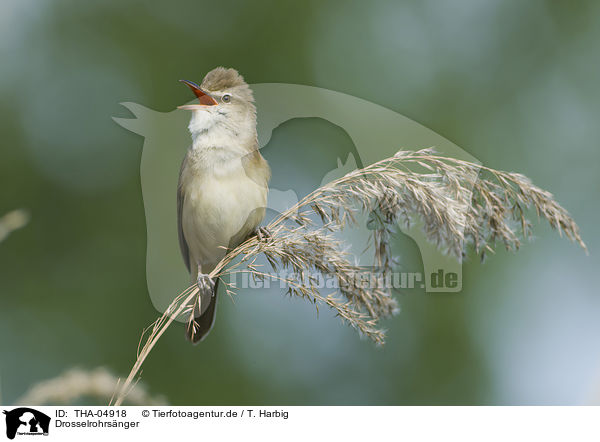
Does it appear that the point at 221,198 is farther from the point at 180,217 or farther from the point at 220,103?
the point at 220,103

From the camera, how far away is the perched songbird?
2.36 m

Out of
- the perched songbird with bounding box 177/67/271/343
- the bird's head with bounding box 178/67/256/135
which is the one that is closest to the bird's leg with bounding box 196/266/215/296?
the perched songbird with bounding box 177/67/271/343

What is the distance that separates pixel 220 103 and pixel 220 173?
12.4 inches

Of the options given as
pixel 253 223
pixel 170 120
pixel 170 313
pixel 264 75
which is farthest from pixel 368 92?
pixel 170 313

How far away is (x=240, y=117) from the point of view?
243 centimetres

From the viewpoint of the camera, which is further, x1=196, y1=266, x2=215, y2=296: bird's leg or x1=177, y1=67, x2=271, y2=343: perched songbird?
x1=177, y1=67, x2=271, y2=343: perched songbird

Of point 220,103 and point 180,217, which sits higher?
point 220,103

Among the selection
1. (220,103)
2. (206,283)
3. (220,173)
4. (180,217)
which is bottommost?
(206,283)

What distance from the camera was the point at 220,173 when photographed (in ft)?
7.79

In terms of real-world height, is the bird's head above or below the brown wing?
above

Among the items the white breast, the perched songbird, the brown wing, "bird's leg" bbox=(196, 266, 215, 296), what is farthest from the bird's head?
"bird's leg" bbox=(196, 266, 215, 296)

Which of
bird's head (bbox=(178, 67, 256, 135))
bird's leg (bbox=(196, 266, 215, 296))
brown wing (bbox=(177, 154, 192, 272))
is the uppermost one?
bird's head (bbox=(178, 67, 256, 135))

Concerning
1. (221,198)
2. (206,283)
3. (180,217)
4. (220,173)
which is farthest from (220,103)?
(206,283)

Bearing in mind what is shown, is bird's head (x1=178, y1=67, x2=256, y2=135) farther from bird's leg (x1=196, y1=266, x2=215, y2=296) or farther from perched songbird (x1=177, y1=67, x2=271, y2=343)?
bird's leg (x1=196, y1=266, x2=215, y2=296)
